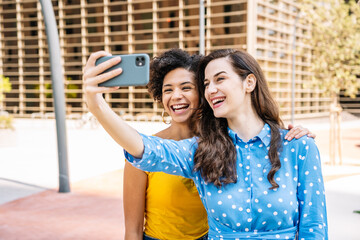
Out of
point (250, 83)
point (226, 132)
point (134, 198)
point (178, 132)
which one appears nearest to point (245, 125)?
point (226, 132)

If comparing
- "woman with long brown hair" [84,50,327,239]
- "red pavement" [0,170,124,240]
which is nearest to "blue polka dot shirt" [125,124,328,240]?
"woman with long brown hair" [84,50,327,239]

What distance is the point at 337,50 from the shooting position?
1043 centimetres

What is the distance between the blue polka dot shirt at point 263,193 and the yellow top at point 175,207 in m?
0.34

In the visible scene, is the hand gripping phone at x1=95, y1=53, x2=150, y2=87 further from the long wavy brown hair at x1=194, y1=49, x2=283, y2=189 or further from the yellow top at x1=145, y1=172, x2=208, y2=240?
the yellow top at x1=145, y1=172, x2=208, y2=240

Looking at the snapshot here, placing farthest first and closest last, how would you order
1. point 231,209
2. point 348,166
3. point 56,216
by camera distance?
point 348,166 → point 56,216 → point 231,209

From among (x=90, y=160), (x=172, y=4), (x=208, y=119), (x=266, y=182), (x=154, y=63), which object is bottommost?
(x=90, y=160)

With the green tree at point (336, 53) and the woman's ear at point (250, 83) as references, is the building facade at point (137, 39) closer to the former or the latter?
the green tree at point (336, 53)

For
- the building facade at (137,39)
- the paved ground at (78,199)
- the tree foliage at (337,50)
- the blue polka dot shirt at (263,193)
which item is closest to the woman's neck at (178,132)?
the blue polka dot shirt at (263,193)

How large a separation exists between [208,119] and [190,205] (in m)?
0.49

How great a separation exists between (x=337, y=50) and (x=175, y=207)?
9625 mm

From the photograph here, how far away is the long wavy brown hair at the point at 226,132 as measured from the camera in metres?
1.71

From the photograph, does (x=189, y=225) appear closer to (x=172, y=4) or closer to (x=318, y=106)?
(x=172, y=4)

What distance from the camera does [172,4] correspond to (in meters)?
28.6

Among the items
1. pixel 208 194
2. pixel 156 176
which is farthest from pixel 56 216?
pixel 208 194
